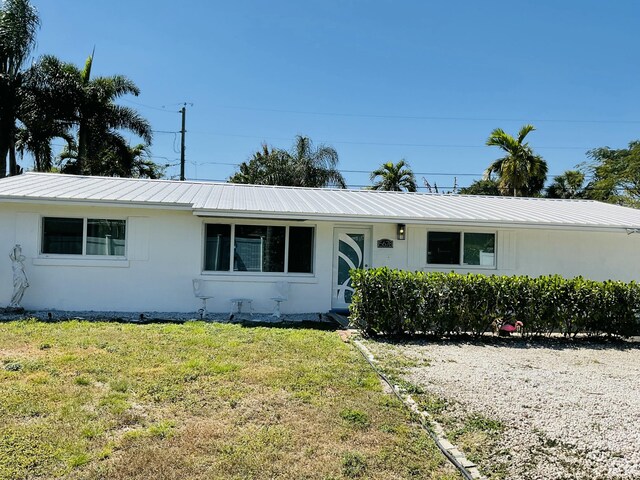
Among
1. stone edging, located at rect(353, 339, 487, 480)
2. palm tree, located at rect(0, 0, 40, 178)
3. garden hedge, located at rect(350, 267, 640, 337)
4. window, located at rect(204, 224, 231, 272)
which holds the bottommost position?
stone edging, located at rect(353, 339, 487, 480)

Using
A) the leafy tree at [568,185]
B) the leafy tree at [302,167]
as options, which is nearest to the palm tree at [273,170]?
the leafy tree at [302,167]

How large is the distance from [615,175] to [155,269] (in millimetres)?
30238

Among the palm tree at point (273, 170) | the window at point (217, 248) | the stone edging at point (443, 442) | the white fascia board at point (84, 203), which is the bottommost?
the stone edging at point (443, 442)

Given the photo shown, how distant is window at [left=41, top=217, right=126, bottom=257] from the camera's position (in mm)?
10180

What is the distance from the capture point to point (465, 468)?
3.49 metres

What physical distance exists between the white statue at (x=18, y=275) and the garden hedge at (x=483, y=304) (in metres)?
7.28

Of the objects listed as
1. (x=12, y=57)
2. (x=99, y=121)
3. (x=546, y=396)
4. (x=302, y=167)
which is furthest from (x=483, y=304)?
(x=12, y=57)

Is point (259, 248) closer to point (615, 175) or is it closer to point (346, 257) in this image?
point (346, 257)

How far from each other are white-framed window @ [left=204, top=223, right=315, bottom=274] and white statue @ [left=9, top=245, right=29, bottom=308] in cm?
391

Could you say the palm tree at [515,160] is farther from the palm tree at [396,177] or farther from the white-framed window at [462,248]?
the white-framed window at [462,248]

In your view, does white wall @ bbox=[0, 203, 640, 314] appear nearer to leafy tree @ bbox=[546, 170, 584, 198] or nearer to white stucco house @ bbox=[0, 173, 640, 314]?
white stucco house @ bbox=[0, 173, 640, 314]

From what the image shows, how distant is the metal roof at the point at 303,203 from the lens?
9.97 meters

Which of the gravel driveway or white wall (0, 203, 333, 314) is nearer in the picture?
the gravel driveway

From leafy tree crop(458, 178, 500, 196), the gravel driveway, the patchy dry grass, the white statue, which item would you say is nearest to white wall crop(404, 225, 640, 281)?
the gravel driveway
